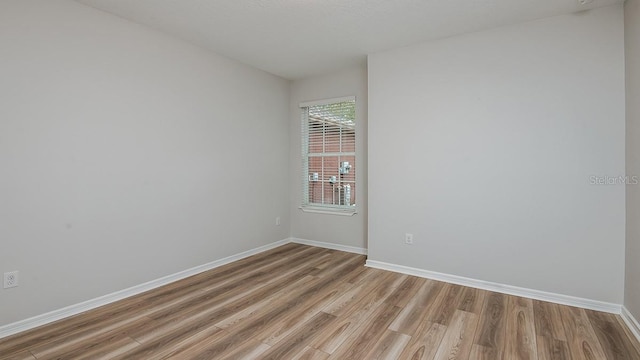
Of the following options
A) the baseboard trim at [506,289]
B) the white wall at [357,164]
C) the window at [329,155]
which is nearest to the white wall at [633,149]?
the baseboard trim at [506,289]

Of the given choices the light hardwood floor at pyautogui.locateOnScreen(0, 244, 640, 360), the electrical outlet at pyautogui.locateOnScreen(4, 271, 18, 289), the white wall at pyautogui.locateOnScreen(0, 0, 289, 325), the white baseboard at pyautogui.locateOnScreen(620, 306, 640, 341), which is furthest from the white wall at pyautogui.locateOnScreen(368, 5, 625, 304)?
the electrical outlet at pyautogui.locateOnScreen(4, 271, 18, 289)

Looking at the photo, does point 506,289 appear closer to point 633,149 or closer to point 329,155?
point 633,149

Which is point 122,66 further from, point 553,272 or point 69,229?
point 553,272

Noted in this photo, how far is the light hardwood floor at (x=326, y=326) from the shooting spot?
200 centimetres

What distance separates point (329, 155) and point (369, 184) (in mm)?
1066

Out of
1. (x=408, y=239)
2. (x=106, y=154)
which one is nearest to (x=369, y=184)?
(x=408, y=239)

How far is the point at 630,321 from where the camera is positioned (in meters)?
2.32

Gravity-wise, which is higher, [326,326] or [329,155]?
[329,155]

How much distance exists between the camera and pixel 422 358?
76.0 inches

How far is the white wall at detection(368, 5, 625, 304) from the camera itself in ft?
8.55

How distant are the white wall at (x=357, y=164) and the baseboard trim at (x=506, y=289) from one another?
79 centimetres

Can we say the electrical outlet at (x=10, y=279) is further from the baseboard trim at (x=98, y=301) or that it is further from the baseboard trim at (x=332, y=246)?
the baseboard trim at (x=332, y=246)

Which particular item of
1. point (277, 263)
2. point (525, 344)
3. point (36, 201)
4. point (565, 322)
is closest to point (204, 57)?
point (36, 201)

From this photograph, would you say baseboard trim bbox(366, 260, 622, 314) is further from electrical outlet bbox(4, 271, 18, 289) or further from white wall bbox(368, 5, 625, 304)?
electrical outlet bbox(4, 271, 18, 289)
